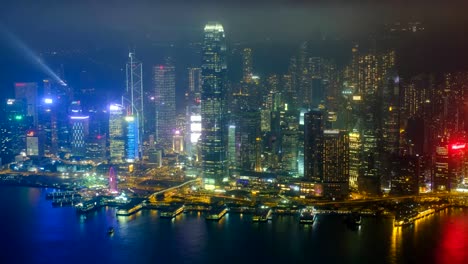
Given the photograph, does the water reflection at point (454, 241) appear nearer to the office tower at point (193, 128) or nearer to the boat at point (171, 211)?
the boat at point (171, 211)

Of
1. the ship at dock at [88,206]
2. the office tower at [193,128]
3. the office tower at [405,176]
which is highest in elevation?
the office tower at [193,128]

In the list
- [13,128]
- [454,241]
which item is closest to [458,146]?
[454,241]

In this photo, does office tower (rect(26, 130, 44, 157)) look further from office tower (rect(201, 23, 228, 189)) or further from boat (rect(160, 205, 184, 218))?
boat (rect(160, 205, 184, 218))

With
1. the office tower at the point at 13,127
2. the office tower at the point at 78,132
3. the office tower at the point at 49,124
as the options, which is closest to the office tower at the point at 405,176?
the office tower at the point at 78,132

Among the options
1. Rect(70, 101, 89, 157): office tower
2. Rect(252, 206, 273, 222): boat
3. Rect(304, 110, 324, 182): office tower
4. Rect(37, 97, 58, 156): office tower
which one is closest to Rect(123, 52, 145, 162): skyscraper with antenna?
Rect(70, 101, 89, 157): office tower

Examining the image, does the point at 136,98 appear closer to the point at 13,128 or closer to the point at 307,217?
the point at 13,128

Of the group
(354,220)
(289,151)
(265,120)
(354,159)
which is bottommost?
(354,220)

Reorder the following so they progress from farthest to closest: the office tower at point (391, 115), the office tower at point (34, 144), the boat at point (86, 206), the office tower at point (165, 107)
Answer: the office tower at point (165, 107) < the office tower at point (34, 144) < the office tower at point (391, 115) < the boat at point (86, 206)
